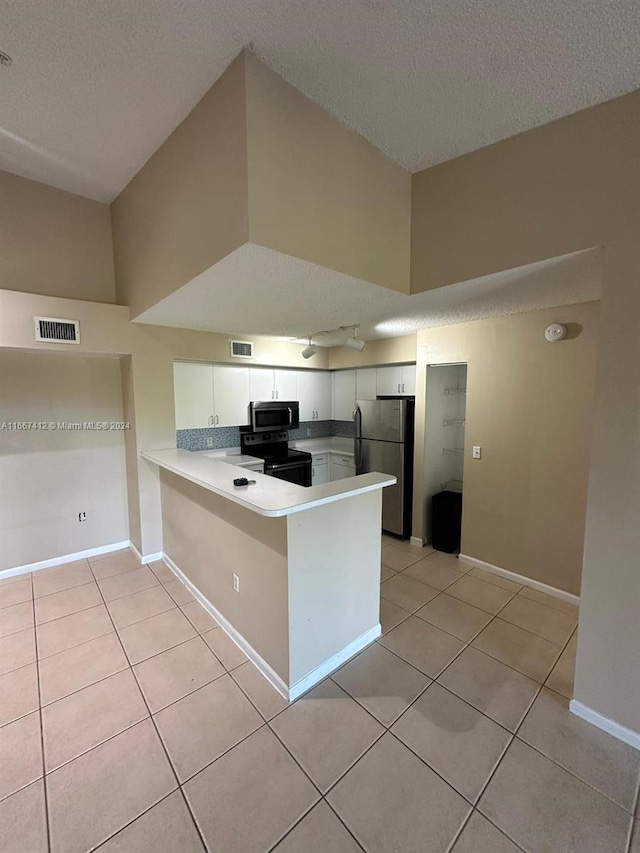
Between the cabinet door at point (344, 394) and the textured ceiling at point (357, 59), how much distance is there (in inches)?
121

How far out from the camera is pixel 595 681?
171 centimetres

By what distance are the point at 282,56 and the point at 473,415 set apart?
2.82 m

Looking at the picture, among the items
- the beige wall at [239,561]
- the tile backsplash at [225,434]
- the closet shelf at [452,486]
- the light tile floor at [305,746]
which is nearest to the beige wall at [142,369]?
the beige wall at [239,561]

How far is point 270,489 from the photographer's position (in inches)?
78.0

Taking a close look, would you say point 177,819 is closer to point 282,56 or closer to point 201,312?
point 201,312

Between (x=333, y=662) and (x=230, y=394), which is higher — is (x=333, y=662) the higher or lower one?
the lower one

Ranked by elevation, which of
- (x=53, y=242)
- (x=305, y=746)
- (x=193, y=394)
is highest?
(x=53, y=242)

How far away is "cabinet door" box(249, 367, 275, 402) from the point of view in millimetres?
4246

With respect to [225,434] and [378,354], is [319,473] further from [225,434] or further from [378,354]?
[378,354]

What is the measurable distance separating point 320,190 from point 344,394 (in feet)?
11.2

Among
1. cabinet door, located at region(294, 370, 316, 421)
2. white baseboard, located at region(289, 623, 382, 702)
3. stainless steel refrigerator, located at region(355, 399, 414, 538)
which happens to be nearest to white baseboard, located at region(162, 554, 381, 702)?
white baseboard, located at region(289, 623, 382, 702)

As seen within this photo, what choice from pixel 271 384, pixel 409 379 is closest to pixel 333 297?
pixel 409 379

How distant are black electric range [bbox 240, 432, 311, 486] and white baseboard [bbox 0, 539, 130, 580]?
166 centimetres

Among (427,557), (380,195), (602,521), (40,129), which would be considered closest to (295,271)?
(380,195)
